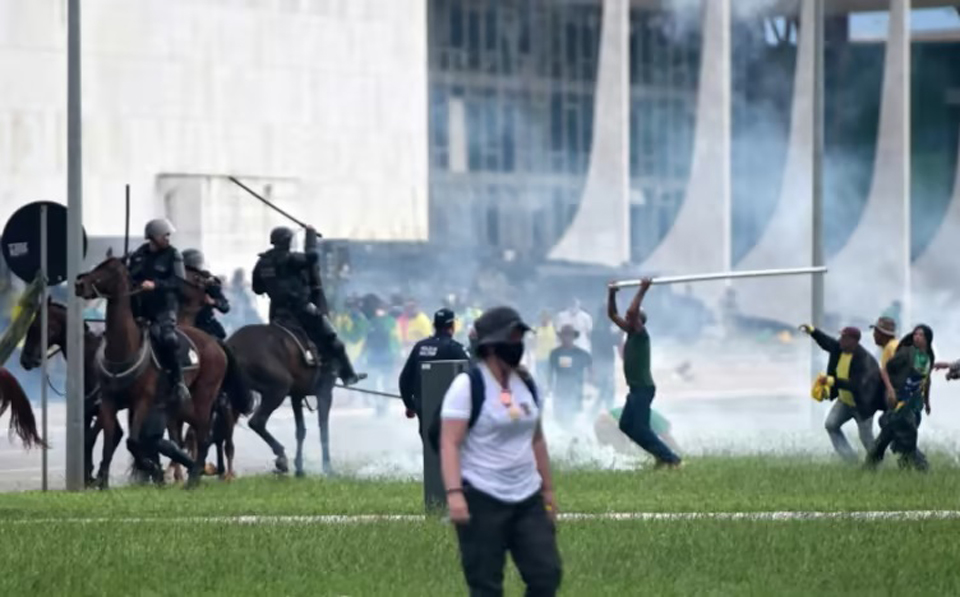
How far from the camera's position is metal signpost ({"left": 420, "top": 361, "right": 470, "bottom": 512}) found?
626 inches

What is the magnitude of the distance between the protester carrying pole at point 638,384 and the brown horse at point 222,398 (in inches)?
138

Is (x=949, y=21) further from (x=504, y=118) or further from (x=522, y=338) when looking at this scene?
(x=522, y=338)

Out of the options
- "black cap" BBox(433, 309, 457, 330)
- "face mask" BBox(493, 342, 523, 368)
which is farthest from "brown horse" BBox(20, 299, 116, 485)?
"face mask" BBox(493, 342, 523, 368)

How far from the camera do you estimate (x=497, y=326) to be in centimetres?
994

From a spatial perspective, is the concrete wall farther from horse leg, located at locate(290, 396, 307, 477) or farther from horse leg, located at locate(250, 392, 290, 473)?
horse leg, located at locate(250, 392, 290, 473)

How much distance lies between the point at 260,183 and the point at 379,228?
412 centimetres

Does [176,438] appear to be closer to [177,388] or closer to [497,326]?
[177,388]

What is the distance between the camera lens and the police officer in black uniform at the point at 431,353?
65.0 feet

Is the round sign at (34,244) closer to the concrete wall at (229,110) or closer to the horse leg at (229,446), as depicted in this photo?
the horse leg at (229,446)

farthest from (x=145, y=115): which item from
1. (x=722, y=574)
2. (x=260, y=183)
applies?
(x=722, y=574)

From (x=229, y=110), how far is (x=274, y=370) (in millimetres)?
28770

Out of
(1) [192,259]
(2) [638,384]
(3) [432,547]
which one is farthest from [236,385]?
(3) [432,547]

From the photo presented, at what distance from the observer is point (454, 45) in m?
60.6

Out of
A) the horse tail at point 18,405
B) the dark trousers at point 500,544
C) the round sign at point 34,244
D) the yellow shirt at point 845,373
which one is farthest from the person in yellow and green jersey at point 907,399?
the dark trousers at point 500,544
